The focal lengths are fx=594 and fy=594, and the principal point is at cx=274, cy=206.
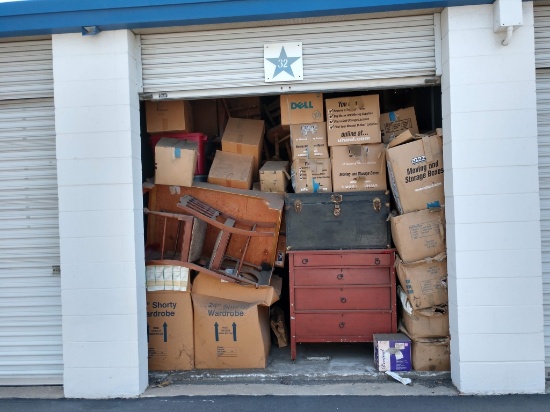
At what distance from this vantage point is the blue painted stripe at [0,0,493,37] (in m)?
5.12

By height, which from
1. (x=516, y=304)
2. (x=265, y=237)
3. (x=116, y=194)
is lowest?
(x=516, y=304)

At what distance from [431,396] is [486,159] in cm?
211

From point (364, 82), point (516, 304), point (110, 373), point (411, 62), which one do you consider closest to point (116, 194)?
point (110, 373)

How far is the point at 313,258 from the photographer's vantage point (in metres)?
6.14

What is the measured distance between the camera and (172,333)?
6.04 meters

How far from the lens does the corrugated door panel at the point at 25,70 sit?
18.5ft

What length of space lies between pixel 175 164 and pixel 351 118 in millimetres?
1873

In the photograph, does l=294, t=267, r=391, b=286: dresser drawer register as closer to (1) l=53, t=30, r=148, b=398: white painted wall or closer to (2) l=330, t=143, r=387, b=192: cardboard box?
(2) l=330, t=143, r=387, b=192: cardboard box

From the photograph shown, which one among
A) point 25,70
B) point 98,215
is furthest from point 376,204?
point 25,70

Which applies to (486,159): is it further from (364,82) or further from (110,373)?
(110,373)

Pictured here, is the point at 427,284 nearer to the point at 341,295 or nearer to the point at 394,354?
the point at 394,354

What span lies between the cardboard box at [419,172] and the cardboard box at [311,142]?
0.74m

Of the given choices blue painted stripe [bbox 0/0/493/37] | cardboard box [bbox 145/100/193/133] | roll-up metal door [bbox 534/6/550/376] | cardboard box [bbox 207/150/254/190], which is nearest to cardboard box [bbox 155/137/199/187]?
cardboard box [bbox 207/150/254/190]

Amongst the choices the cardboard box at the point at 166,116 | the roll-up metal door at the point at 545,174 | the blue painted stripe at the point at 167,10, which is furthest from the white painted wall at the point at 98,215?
the roll-up metal door at the point at 545,174
